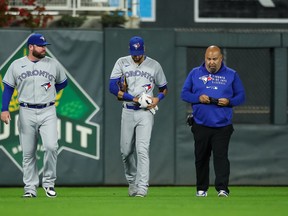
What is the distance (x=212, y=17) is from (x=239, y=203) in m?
16.1

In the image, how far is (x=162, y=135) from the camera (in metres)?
15.3

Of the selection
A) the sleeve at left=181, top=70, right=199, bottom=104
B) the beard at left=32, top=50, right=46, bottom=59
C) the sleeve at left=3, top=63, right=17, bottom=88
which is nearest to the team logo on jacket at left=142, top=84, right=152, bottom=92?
the sleeve at left=181, top=70, right=199, bottom=104

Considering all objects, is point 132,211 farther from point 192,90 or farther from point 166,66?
point 166,66

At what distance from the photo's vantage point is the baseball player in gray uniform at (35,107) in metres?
12.2

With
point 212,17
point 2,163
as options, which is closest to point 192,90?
point 2,163

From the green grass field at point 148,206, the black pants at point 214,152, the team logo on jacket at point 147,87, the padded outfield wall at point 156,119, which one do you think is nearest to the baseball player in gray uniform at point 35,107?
the green grass field at point 148,206

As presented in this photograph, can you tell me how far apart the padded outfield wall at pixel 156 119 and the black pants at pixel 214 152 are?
2814 millimetres

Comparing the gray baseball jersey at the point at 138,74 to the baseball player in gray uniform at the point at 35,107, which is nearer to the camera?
the baseball player in gray uniform at the point at 35,107

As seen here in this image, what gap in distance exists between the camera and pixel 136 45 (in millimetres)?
12367

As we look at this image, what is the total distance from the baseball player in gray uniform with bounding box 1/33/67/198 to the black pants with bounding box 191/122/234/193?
1742 mm

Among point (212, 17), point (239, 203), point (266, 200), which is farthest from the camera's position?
point (212, 17)

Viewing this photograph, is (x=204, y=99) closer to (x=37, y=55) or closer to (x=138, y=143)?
(x=138, y=143)

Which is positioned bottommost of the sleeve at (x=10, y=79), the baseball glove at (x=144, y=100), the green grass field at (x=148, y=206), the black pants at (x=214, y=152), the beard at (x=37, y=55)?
the green grass field at (x=148, y=206)

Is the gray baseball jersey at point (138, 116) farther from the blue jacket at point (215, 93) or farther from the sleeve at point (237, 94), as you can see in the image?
the sleeve at point (237, 94)
